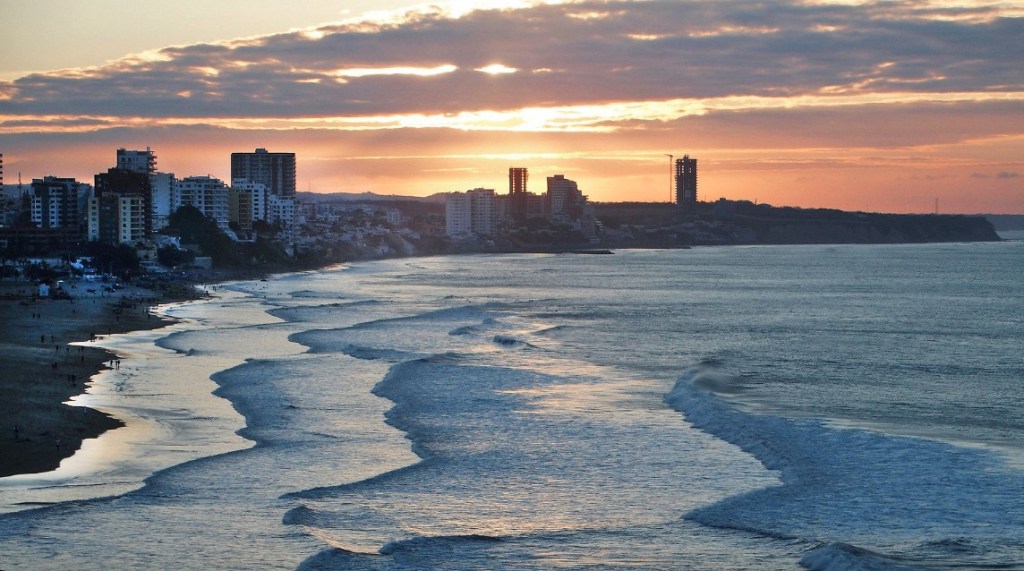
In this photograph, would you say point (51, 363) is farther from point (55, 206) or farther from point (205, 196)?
point (205, 196)

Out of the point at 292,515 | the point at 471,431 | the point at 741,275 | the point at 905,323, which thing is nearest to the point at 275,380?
the point at 471,431

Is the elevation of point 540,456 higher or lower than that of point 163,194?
lower

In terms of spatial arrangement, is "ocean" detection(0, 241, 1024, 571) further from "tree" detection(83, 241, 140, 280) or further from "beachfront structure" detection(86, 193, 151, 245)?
"beachfront structure" detection(86, 193, 151, 245)

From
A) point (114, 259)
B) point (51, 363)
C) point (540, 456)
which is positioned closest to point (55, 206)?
point (114, 259)

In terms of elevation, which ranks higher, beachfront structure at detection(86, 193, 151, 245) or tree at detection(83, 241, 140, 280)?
beachfront structure at detection(86, 193, 151, 245)

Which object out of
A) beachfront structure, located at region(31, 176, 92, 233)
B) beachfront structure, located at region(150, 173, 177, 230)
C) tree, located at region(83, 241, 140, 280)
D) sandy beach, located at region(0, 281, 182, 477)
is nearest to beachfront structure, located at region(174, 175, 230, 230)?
beachfront structure, located at region(150, 173, 177, 230)

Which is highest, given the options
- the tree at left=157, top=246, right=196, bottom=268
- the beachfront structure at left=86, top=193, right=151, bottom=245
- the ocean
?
the beachfront structure at left=86, top=193, right=151, bottom=245
